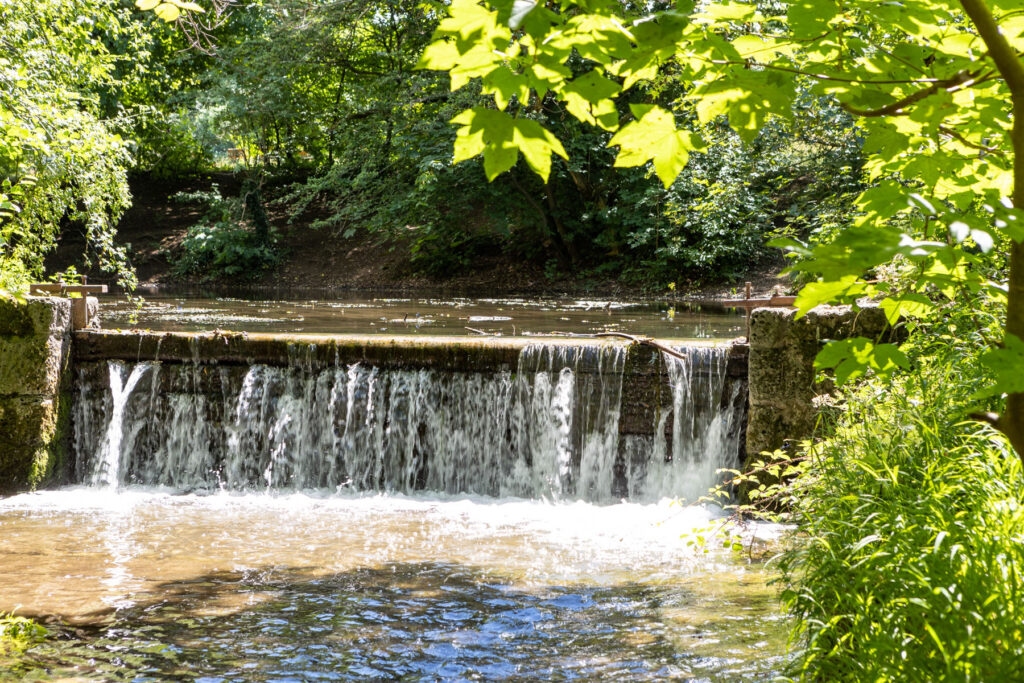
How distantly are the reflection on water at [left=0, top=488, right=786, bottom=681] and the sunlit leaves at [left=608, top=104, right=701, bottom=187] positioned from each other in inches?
100

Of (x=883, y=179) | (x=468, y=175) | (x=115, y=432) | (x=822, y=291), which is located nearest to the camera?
(x=822, y=291)

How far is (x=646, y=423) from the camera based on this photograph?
25.6ft

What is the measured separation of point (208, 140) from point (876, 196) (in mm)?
24785

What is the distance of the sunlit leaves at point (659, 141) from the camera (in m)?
2.07

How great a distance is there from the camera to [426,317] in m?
13.3

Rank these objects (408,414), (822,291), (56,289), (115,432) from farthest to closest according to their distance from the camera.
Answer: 1. (56,289)
2. (115,432)
3. (408,414)
4. (822,291)

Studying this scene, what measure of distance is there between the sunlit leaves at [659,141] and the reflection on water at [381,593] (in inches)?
100

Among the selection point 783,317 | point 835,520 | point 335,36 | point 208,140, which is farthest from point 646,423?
point 208,140

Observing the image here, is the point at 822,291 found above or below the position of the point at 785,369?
above

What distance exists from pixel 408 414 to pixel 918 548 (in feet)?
18.6

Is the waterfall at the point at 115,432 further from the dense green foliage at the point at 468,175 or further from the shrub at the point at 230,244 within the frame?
the shrub at the point at 230,244

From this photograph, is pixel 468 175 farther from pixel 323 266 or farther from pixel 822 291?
pixel 822 291

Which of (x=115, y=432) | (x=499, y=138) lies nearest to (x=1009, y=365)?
(x=499, y=138)

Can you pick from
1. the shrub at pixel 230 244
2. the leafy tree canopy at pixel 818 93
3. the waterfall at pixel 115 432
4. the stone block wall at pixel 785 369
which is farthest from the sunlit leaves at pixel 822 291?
the shrub at pixel 230 244
